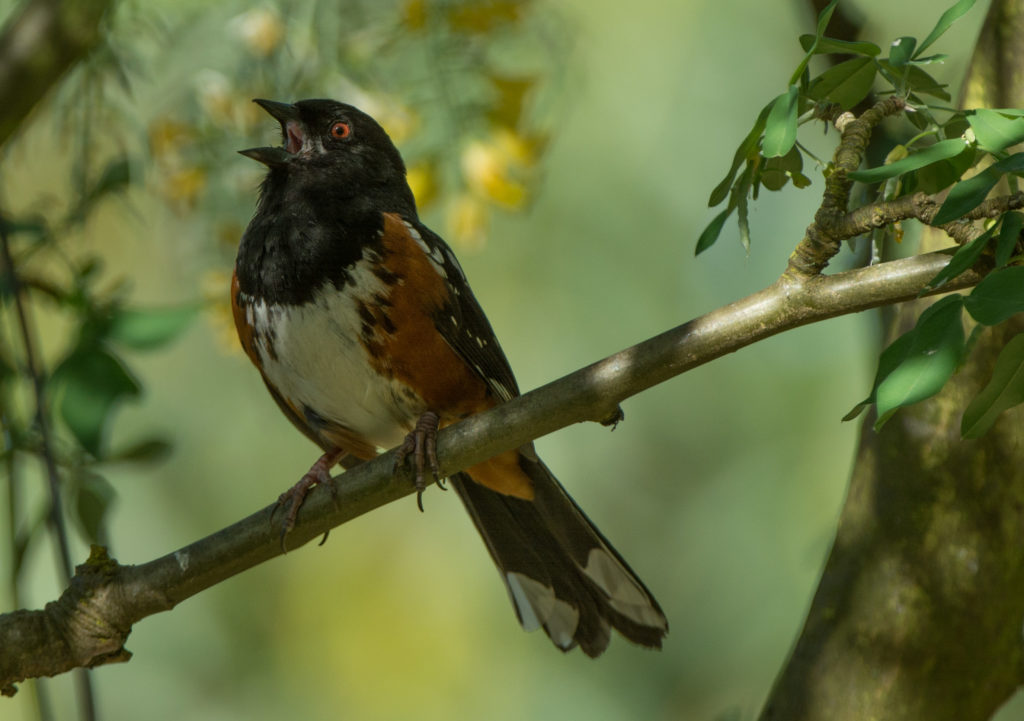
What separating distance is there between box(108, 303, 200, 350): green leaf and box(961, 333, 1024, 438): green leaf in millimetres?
1576

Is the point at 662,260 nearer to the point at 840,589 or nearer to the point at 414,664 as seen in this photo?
the point at 414,664

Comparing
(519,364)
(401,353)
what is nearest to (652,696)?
(519,364)

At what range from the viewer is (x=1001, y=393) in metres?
1.45

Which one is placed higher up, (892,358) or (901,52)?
(901,52)

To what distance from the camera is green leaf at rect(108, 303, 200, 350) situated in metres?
2.38

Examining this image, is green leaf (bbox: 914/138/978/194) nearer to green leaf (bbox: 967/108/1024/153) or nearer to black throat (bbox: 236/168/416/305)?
green leaf (bbox: 967/108/1024/153)

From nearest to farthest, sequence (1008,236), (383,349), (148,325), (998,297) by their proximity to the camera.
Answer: (998,297), (1008,236), (148,325), (383,349)

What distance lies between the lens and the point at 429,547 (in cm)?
605

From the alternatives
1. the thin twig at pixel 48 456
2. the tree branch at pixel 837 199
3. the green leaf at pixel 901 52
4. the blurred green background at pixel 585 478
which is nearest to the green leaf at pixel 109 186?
the thin twig at pixel 48 456

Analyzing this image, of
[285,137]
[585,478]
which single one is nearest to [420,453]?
[285,137]

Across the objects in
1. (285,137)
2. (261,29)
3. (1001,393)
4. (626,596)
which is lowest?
(626,596)

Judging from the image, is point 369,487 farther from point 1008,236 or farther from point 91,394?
point 1008,236

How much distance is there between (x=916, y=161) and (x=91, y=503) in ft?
5.70

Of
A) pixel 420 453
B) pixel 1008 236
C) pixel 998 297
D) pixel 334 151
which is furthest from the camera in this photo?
pixel 334 151
